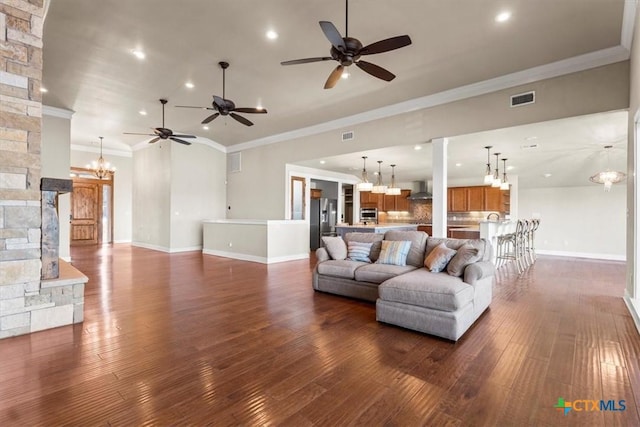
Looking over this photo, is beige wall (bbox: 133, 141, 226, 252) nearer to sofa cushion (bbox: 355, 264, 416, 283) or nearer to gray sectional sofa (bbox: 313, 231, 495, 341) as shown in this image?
gray sectional sofa (bbox: 313, 231, 495, 341)

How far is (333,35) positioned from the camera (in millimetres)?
2951

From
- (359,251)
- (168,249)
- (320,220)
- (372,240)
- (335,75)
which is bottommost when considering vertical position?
(168,249)

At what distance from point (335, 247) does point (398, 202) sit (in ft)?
26.1

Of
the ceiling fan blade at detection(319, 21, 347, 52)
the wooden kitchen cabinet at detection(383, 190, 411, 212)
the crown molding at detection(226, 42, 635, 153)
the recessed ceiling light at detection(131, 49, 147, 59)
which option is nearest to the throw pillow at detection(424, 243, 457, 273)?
the ceiling fan blade at detection(319, 21, 347, 52)

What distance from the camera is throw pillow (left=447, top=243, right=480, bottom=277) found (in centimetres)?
341

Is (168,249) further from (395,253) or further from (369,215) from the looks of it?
(395,253)

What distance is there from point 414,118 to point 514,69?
5.84 feet

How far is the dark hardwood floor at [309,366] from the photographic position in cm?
187

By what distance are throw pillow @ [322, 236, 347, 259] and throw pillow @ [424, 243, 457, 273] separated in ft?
4.61

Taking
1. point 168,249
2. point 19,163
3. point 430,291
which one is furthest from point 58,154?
point 430,291

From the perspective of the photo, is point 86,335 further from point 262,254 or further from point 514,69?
point 514,69

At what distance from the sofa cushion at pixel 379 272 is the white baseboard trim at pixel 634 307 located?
232cm

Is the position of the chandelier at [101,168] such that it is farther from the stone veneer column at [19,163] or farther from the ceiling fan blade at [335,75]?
the ceiling fan blade at [335,75]

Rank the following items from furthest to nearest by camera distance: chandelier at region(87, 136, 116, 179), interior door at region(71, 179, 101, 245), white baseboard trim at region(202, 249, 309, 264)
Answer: interior door at region(71, 179, 101, 245), chandelier at region(87, 136, 116, 179), white baseboard trim at region(202, 249, 309, 264)
